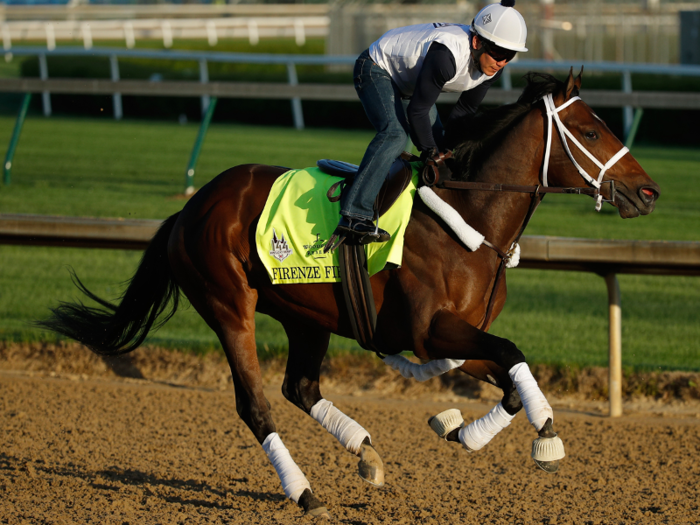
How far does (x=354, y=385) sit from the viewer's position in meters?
5.59

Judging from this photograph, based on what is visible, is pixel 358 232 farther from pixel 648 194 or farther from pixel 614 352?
pixel 614 352

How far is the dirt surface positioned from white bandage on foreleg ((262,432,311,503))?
129 millimetres

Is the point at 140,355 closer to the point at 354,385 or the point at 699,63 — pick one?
the point at 354,385

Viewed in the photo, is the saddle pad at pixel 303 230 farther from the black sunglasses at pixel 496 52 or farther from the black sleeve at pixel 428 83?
the black sunglasses at pixel 496 52

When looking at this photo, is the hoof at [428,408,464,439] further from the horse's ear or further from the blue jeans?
the horse's ear

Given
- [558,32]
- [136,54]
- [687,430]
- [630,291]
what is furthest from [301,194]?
[558,32]

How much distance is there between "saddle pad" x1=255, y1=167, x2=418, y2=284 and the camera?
3.72 metres

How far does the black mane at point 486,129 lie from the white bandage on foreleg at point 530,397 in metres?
0.89

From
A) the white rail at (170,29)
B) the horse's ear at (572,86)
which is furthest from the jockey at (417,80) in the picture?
the white rail at (170,29)

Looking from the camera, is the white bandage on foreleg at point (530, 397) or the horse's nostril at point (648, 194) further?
the horse's nostril at point (648, 194)

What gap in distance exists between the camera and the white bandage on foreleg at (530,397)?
3256 millimetres

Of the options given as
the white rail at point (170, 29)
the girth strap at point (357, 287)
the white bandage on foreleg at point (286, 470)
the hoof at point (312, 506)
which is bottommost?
the white rail at point (170, 29)

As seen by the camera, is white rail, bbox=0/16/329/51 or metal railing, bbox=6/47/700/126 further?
white rail, bbox=0/16/329/51

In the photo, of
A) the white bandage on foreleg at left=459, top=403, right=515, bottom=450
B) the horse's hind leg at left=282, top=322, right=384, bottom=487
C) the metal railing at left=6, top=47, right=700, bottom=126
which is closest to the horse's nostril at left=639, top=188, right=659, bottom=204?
the white bandage on foreleg at left=459, top=403, right=515, bottom=450
